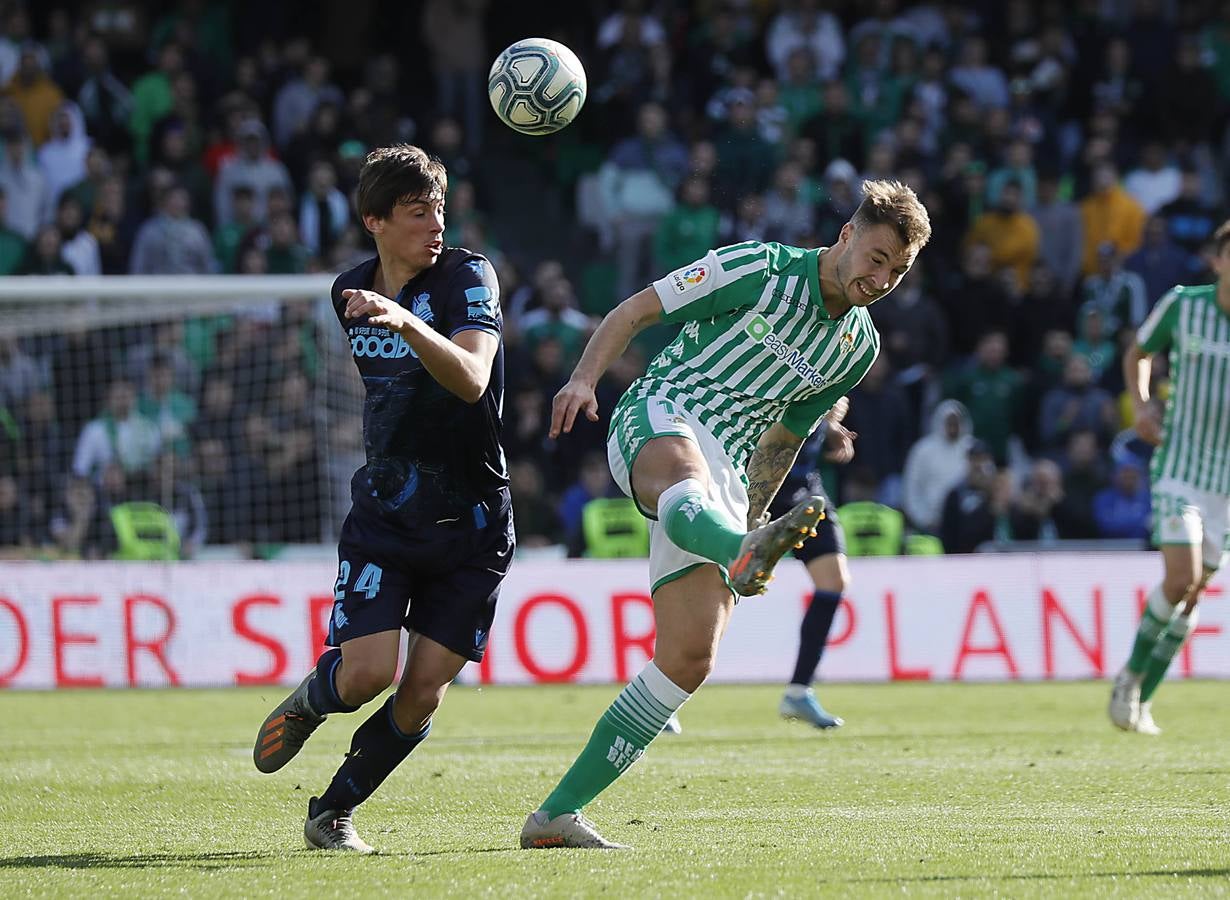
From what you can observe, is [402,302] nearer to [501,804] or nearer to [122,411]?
[501,804]

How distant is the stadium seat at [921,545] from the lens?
1596 centimetres

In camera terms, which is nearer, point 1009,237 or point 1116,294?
point 1116,294

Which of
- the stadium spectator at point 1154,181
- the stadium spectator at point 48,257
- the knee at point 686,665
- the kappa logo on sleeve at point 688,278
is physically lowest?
the knee at point 686,665

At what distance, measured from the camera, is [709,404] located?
609cm

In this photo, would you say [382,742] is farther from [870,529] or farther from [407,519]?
[870,529]

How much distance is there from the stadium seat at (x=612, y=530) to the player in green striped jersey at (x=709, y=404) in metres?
9.35

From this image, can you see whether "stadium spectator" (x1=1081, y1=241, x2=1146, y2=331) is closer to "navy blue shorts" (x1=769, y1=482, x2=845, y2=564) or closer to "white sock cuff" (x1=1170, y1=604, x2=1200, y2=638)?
"navy blue shorts" (x1=769, y1=482, x2=845, y2=564)

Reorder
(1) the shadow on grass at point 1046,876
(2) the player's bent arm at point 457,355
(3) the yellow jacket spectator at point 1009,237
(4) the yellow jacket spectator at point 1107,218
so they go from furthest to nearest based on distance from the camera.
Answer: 1. (4) the yellow jacket spectator at point 1107,218
2. (3) the yellow jacket spectator at point 1009,237
3. (2) the player's bent arm at point 457,355
4. (1) the shadow on grass at point 1046,876

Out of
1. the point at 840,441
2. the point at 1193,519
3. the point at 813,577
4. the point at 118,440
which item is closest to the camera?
the point at 840,441

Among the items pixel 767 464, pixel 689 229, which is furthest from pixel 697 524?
pixel 689 229

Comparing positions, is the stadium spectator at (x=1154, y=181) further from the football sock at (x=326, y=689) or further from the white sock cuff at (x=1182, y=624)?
the football sock at (x=326, y=689)

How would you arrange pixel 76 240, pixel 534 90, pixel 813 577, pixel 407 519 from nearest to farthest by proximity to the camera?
pixel 407 519 < pixel 534 90 < pixel 813 577 < pixel 76 240

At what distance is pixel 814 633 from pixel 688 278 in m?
4.86

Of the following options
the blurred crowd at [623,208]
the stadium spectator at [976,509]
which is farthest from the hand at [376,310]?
the stadium spectator at [976,509]
